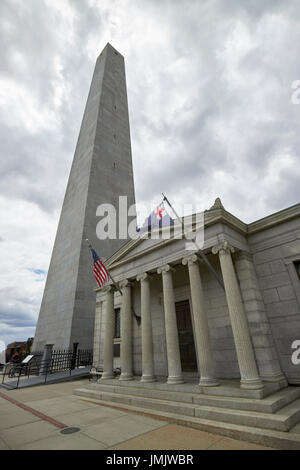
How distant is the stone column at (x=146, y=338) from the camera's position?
434 inches

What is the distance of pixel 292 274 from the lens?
9961 millimetres

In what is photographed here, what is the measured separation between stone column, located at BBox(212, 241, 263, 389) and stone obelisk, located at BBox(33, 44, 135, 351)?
52.2 feet

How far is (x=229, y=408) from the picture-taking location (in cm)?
718

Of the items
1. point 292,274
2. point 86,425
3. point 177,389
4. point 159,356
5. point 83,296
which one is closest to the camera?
point 86,425

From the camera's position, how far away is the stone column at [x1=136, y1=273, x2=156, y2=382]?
11.0 meters

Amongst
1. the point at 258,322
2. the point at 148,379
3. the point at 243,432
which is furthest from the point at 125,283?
the point at 243,432

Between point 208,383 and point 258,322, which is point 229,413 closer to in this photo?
point 208,383

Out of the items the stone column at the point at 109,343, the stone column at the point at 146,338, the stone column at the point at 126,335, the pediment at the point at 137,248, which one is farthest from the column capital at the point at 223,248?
the stone column at the point at 109,343

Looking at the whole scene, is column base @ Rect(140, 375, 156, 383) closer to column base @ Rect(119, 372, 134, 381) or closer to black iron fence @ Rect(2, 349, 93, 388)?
column base @ Rect(119, 372, 134, 381)

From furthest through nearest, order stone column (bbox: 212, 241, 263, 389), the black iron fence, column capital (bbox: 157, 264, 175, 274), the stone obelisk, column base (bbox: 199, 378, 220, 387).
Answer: the stone obelisk
the black iron fence
column capital (bbox: 157, 264, 175, 274)
column base (bbox: 199, 378, 220, 387)
stone column (bbox: 212, 241, 263, 389)

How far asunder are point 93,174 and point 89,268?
11745 millimetres

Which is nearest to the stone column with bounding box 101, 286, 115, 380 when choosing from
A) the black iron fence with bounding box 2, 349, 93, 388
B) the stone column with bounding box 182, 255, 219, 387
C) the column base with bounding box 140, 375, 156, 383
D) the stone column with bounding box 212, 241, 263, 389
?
the column base with bounding box 140, 375, 156, 383
